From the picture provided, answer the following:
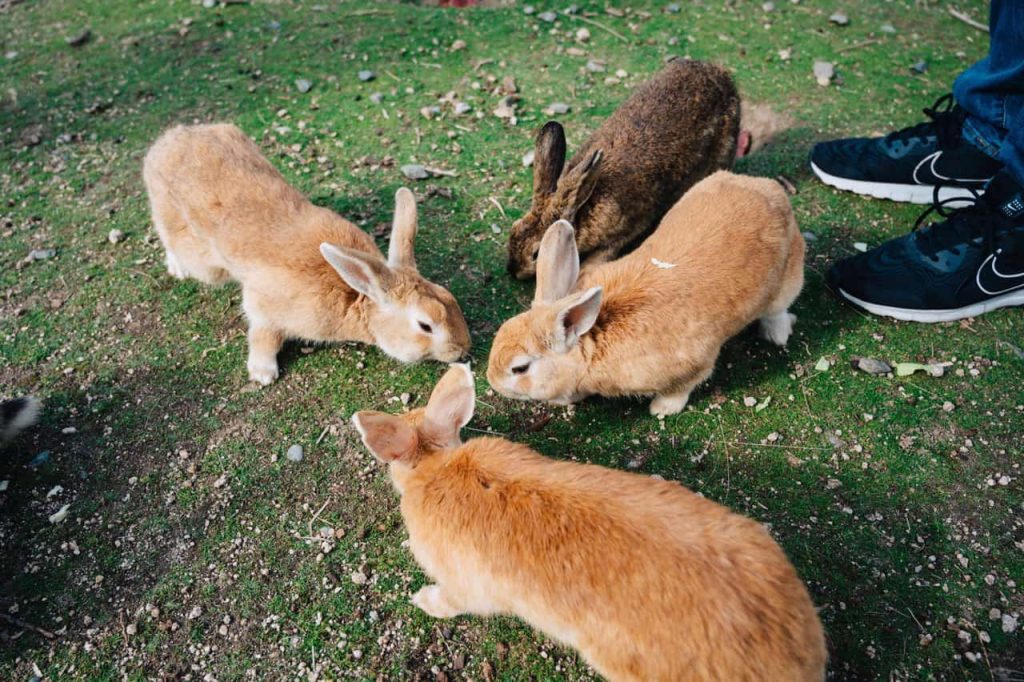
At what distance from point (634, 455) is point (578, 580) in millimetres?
1220

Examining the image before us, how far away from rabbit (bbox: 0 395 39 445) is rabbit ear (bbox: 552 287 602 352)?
250cm

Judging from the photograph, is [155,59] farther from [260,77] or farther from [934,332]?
[934,332]

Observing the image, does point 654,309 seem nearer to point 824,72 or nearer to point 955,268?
point 955,268

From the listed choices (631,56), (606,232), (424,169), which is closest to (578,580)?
(606,232)

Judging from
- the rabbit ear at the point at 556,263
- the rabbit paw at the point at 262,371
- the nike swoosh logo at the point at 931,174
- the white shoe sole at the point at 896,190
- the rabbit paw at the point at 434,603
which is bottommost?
the rabbit paw at the point at 434,603

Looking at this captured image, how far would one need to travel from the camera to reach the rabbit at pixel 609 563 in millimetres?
1903

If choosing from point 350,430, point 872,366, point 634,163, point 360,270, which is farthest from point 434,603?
point 634,163

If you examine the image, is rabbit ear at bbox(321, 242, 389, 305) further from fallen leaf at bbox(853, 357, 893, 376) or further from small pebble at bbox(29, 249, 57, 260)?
fallen leaf at bbox(853, 357, 893, 376)

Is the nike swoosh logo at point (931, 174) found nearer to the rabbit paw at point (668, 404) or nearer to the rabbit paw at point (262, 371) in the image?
the rabbit paw at point (668, 404)

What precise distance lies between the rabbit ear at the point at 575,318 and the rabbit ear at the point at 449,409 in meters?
0.53

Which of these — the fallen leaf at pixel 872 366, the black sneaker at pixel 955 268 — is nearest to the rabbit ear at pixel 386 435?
the fallen leaf at pixel 872 366

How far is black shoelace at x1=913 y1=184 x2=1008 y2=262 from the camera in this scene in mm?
3574

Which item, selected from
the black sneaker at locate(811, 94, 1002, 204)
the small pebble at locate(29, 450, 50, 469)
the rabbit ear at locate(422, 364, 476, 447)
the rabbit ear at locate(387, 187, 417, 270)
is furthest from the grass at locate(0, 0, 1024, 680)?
the rabbit ear at locate(422, 364, 476, 447)

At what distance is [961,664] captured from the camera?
2500mm
